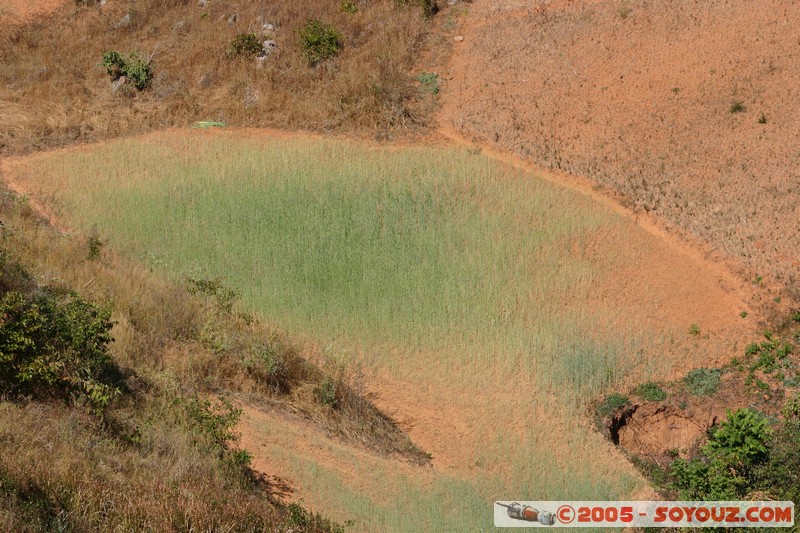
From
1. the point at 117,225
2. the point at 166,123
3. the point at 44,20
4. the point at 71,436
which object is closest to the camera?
the point at 71,436

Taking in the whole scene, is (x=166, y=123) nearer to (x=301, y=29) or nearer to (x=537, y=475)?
(x=301, y=29)

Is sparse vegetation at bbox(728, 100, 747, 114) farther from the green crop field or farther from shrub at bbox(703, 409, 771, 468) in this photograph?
shrub at bbox(703, 409, 771, 468)

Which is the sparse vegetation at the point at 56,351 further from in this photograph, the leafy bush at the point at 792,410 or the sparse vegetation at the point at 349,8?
the sparse vegetation at the point at 349,8

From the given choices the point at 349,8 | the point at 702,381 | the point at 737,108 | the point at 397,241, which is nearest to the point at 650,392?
the point at 702,381

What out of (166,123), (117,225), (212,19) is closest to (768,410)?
(117,225)

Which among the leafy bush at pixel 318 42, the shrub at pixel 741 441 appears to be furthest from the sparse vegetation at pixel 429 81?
the shrub at pixel 741 441
